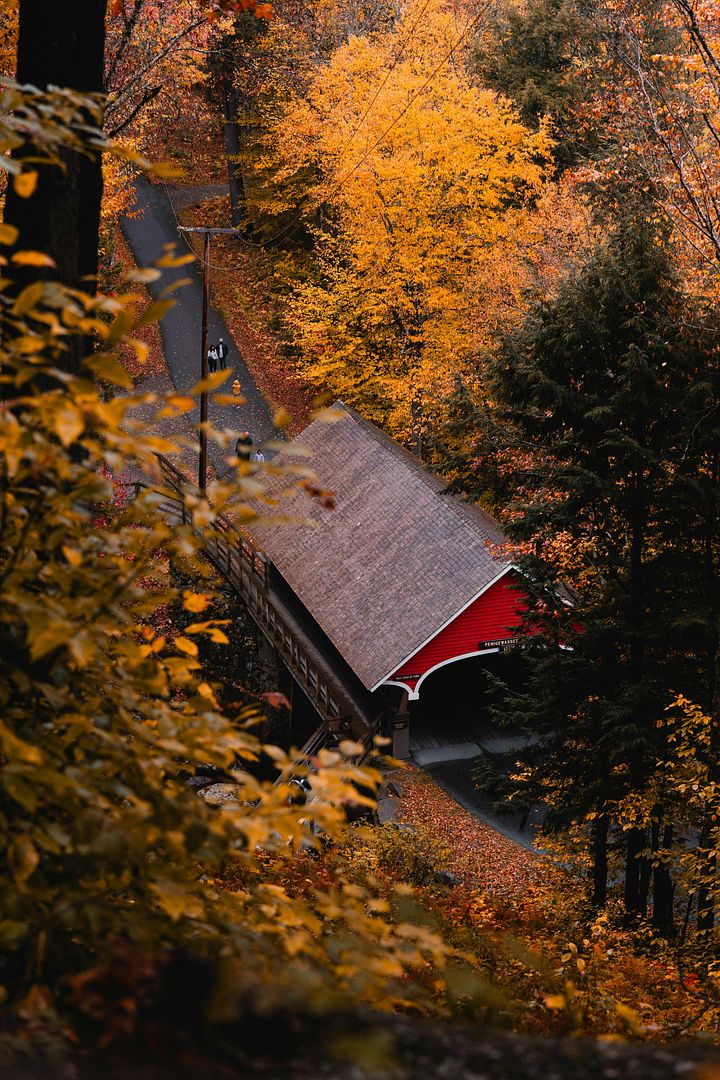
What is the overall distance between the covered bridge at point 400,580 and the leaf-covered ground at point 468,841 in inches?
59.9

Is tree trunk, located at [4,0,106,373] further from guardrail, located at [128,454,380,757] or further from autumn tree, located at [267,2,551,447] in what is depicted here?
autumn tree, located at [267,2,551,447]

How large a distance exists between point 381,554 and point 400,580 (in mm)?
1188

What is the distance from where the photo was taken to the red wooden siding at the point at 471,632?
21297 mm

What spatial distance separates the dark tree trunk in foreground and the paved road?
93.7ft

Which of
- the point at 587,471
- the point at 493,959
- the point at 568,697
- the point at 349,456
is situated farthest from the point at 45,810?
the point at 349,456

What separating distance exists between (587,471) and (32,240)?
8396mm

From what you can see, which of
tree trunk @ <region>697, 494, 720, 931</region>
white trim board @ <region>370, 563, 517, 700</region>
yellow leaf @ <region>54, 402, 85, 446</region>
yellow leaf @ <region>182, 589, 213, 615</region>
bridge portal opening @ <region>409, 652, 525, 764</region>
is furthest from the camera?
bridge portal opening @ <region>409, 652, 525, 764</region>

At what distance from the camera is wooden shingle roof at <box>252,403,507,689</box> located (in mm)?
20922

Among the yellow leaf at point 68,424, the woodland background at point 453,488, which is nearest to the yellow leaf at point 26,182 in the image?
the woodland background at point 453,488

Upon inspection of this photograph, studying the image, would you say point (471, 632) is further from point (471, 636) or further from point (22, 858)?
point (22, 858)

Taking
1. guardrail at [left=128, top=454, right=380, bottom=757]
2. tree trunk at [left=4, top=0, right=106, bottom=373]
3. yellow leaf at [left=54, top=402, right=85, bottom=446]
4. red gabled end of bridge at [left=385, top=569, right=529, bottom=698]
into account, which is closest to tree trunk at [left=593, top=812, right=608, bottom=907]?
guardrail at [left=128, top=454, right=380, bottom=757]

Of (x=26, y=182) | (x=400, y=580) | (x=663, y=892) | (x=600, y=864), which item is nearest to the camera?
(x=26, y=182)

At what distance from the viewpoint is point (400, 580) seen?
21.9m

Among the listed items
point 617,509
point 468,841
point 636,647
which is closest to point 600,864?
point 636,647
